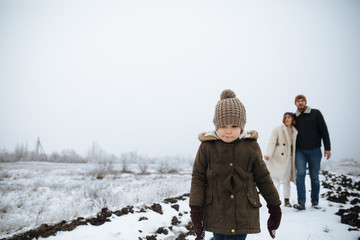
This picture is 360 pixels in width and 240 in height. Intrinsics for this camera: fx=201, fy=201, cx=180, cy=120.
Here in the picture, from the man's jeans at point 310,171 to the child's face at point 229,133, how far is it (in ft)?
11.7

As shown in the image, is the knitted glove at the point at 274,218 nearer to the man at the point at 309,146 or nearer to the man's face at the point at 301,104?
the man at the point at 309,146

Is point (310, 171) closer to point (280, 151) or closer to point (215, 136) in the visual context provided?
point (280, 151)

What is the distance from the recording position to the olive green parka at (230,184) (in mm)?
1716

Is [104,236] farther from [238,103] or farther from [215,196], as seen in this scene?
[238,103]

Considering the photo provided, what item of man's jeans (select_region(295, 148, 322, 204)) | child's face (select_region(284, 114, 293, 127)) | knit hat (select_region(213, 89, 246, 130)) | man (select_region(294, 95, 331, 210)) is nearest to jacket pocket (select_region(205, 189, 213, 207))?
knit hat (select_region(213, 89, 246, 130))

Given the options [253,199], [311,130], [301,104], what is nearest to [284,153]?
[311,130]

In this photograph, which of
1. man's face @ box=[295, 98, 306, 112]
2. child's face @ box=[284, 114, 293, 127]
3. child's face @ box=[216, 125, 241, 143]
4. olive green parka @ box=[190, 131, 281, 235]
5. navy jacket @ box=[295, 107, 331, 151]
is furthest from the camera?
child's face @ box=[284, 114, 293, 127]

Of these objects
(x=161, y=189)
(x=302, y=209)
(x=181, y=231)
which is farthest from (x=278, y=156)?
(x=161, y=189)

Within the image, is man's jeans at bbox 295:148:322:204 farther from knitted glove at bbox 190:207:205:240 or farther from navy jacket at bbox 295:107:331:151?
knitted glove at bbox 190:207:205:240

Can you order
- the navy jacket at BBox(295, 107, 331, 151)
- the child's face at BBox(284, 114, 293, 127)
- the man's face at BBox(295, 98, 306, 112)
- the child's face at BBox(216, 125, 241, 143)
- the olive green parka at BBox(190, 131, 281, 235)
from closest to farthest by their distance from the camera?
the olive green parka at BBox(190, 131, 281, 235) → the child's face at BBox(216, 125, 241, 143) → the navy jacket at BBox(295, 107, 331, 151) → the man's face at BBox(295, 98, 306, 112) → the child's face at BBox(284, 114, 293, 127)

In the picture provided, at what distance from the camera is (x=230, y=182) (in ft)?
5.83

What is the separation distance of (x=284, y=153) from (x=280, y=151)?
0.33 feet

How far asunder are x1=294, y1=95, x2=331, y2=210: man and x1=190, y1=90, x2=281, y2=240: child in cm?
327

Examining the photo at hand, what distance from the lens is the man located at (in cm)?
442
